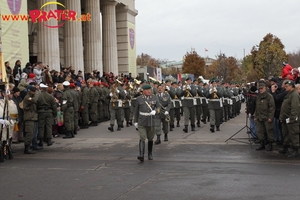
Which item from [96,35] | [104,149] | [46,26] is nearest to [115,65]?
[96,35]

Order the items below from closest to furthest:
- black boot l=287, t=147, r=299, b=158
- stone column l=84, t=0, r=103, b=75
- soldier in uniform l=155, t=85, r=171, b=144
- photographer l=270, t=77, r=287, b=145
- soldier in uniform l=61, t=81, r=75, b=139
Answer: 1. black boot l=287, t=147, r=299, b=158
2. photographer l=270, t=77, r=287, b=145
3. soldier in uniform l=155, t=85, r=171, b=144
4. soldier in uniform l=61, t=81, r=75, b=139
5. stone column l=84, t=0, r=103, b=75

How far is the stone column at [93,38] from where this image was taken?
3069 centimetres

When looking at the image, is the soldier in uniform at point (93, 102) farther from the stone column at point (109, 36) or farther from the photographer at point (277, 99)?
the stone column at point (109, 36)

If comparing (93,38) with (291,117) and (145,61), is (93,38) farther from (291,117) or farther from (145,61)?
(145,61)

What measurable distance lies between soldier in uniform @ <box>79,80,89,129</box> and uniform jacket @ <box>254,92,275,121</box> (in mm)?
8424

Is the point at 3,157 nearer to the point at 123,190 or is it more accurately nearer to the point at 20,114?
the point at 20,114

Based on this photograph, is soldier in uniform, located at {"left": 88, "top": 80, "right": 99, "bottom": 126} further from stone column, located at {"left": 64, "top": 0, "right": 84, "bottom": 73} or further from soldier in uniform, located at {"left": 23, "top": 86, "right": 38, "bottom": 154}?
stone column, located at {"left": 64, "top": 0, "right": 84, "bottom": 73}

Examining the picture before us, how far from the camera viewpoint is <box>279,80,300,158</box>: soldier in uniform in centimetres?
1145

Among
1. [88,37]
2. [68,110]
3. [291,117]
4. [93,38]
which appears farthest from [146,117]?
[88,37]

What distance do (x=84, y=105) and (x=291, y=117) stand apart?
9.84 metres

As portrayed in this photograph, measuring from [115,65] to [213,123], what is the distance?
1879 cm

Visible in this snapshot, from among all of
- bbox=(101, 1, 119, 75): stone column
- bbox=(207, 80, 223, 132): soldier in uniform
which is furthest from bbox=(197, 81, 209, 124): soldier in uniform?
bbox=(101, 1, 119, 75): stone column

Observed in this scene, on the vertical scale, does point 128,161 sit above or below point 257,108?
below

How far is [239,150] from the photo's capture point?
12.8 metres
